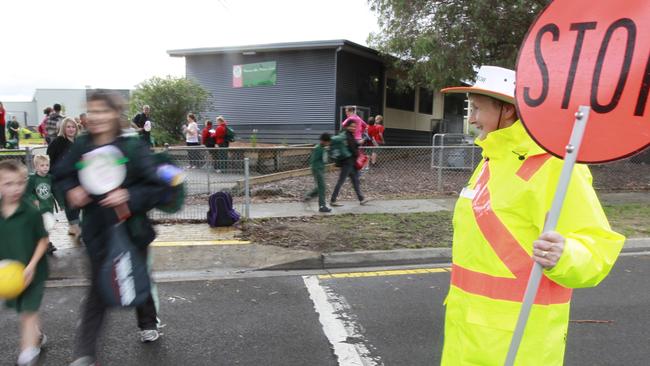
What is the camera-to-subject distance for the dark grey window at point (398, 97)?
22.5m

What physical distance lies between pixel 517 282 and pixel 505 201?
30cm

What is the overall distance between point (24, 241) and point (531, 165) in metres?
3.18

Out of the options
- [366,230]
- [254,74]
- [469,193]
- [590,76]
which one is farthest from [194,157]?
[254,74]

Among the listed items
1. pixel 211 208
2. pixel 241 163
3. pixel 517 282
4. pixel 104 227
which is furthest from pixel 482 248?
pixel 241 163

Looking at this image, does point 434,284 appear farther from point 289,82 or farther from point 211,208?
point 289,82

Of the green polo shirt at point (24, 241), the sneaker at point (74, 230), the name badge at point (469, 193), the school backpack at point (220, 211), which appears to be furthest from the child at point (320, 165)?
the name badge at point (469, 193)

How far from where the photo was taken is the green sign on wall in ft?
65.6

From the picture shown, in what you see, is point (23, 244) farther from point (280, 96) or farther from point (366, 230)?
point (280, 96)

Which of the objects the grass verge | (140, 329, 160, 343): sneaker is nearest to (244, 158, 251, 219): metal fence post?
the grass verge

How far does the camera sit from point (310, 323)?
13.7 ft

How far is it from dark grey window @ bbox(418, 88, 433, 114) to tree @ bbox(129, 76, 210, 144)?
37.2 feet

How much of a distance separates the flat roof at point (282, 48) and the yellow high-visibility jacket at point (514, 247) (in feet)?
55.8

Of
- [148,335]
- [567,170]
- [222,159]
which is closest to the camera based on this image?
[567,170]

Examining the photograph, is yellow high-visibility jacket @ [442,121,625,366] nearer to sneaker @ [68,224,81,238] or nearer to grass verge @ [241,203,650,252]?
grass verge @ [241,203,650,252]
